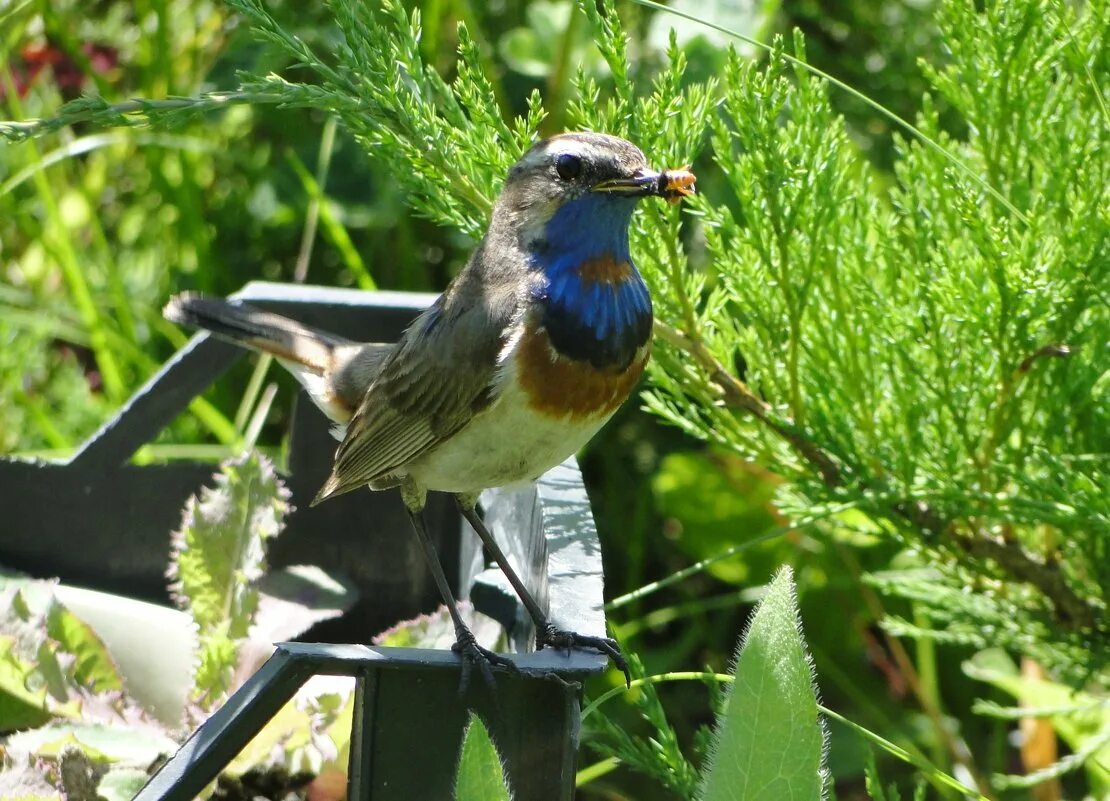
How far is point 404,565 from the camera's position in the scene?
7.95 ft

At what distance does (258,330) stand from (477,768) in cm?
138

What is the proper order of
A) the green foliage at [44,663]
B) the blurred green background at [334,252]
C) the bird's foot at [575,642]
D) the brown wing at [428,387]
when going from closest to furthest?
the bird's foot at [575,642], the green foliage at [44,663], the brown wing at [428,387], the blurred green background at [334,252]

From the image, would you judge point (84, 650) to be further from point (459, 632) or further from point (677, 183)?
point (677, 183)

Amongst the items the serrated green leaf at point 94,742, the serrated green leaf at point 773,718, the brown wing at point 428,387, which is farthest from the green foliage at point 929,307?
the serrated green leaf at point 94,742

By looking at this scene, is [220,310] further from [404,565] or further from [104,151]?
[104,151]

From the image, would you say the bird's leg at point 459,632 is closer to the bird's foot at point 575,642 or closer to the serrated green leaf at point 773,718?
the bird's foot at point 575,642

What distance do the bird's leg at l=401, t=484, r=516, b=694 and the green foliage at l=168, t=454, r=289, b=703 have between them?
22cm

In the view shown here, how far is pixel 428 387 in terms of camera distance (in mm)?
2055

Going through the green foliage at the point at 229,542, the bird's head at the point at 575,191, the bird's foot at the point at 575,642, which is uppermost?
the bird's head at the point at 575,191

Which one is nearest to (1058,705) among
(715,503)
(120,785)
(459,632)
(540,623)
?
(715,503)

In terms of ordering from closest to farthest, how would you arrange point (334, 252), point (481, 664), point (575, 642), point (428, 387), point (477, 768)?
point (477, 768) → point (481, 664) → point (575, 642) → point (428, 387) → point (334, 252)

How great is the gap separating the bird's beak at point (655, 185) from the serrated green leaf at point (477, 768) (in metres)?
0.82

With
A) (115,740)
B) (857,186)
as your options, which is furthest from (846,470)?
(115,740)

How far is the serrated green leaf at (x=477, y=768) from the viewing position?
1.19 m
